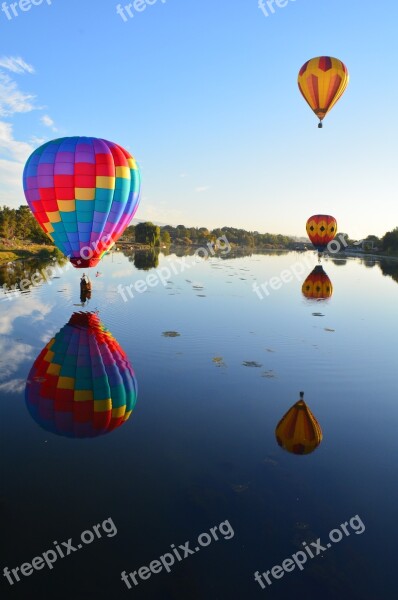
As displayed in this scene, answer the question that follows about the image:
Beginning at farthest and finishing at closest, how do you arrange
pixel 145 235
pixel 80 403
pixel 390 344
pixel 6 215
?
pixel 145 235 → pixel 6 215 → pixel 390 344 → pixel 80 403

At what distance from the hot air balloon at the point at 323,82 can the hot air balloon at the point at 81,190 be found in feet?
61.8

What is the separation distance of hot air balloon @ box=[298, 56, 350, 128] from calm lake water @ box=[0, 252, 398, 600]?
22831mm

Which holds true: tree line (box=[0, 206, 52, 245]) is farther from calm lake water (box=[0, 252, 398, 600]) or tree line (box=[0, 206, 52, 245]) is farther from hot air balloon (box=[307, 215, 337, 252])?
calm lake water (box=[0, 252, 398, 600])

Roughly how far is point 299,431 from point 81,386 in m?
6.79

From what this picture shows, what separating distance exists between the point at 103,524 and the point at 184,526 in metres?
1.36

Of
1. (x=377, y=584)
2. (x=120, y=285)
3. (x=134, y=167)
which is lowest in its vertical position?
(x=377, y=584)

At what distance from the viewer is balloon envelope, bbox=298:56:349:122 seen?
103ft

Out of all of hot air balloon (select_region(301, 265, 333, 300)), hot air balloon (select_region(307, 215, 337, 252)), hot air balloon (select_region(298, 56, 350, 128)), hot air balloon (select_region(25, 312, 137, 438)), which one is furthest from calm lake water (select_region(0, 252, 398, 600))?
hot air balloon (select_region(307, 215, 337, 252))

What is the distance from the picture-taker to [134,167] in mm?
21188

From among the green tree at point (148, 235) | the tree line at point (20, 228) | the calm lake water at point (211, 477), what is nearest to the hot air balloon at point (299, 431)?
the calm lake water at point (211, 477)

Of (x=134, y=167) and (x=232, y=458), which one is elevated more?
(x=134, y=167)

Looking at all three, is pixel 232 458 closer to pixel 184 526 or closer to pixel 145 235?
pixel 184 526

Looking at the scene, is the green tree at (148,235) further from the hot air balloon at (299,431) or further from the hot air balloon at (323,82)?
the hot air balloon at (299,431)

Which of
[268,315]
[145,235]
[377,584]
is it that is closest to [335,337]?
[268,315]
